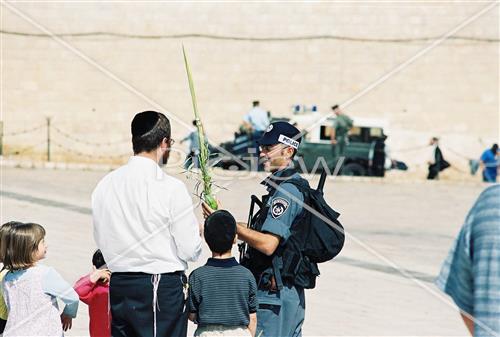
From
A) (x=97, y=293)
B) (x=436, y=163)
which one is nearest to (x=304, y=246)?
(x=97, y=293)

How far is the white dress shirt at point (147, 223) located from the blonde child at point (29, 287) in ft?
1.36

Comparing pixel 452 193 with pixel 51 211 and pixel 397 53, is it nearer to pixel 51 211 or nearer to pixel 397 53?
pixel 397 53

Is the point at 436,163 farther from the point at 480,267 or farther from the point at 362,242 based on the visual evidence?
the point at 480,267

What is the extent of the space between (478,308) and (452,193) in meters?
19.5

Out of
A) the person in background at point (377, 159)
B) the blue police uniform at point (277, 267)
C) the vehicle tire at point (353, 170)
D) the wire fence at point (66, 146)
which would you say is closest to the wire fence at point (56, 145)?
the wire fence at point (66, 146)

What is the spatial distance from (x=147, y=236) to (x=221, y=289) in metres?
0.47

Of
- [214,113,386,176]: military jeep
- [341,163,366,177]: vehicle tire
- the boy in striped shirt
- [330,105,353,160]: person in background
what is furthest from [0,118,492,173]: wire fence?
the boy in striped shirt

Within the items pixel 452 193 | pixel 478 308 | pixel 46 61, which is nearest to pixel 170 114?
pixel 46 61

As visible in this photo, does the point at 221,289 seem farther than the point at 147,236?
Yes

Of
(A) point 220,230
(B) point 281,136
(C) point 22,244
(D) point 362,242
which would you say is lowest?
(D) point 362,242

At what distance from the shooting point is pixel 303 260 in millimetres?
5199

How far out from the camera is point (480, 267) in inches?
130

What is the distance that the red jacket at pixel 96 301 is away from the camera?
19.0 feet

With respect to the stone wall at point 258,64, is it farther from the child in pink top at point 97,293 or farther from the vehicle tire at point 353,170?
the child in pink top at point 97,293
